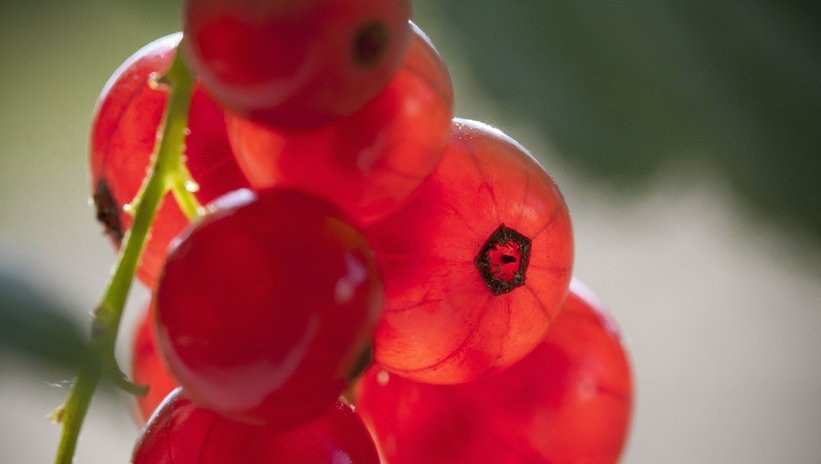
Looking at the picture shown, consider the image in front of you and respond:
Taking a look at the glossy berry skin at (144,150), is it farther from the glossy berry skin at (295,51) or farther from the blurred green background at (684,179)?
the blurred green background at (684,179)

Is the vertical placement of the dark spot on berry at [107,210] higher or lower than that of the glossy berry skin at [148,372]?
higher

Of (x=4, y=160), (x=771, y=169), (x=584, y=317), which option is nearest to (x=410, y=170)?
(x=584, y=317)

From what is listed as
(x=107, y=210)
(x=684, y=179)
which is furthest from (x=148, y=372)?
(x=684, y=179)

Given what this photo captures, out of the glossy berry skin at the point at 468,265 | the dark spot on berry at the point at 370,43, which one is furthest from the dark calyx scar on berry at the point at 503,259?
the dark spot on berry at the point at 370,43

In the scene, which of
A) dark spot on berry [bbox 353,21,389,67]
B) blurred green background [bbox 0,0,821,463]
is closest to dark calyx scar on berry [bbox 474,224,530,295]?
dark spot on berry [bbox 353,21,389,67]

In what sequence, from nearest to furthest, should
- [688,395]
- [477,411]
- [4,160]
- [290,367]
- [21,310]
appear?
[21,310] → [290,367] → [477,411] → [4,160] → [688,395]

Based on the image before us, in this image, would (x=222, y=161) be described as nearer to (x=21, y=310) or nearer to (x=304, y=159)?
(x=304, y=159)
